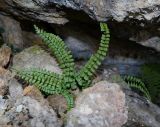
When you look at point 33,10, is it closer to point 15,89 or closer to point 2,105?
point 15,89

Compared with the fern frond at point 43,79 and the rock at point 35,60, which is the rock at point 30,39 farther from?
the fern frond at point 43,79

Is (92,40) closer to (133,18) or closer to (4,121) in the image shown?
(133,18)

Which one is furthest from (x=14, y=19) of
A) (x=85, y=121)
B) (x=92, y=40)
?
(x=85, y=121)

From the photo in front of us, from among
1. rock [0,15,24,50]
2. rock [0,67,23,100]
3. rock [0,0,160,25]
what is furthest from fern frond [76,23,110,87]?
rock [0,15,24,50]

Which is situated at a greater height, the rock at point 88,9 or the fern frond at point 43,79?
the rock at point 88,9

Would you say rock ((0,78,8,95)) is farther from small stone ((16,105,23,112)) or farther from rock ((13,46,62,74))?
rock ((13,46,62,74))

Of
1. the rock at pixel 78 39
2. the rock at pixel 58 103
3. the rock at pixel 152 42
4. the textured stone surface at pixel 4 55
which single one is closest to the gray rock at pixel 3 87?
the textured stone surface at pixel 4 55

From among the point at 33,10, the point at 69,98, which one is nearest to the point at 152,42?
the point at 69,98
